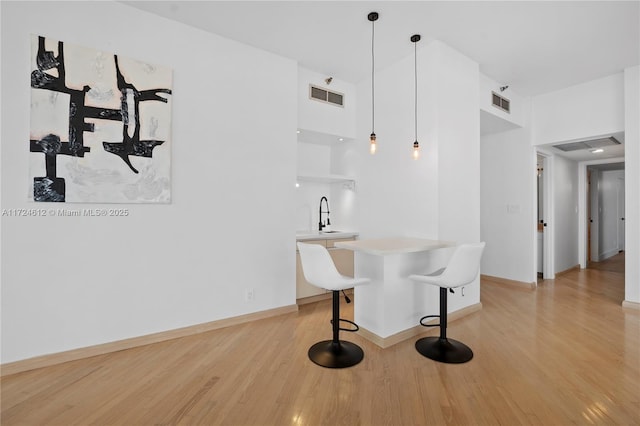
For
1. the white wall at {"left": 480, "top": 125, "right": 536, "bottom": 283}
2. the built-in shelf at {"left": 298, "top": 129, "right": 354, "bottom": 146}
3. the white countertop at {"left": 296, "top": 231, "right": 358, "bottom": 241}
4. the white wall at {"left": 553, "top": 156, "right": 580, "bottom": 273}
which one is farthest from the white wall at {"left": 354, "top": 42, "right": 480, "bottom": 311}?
the white wall at {"left": 553, "top": 156, "right": 580, "bottom": 273}

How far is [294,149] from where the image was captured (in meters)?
3.66

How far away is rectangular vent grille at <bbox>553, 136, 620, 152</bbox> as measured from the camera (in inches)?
177

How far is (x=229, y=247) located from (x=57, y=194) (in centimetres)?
146

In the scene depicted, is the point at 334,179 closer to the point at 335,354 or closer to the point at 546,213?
the point at 335,354

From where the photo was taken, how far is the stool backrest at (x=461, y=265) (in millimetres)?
2449

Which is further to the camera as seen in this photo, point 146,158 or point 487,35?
point 487,35

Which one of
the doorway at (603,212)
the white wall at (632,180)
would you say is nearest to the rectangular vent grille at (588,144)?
the white wall at (632,180)

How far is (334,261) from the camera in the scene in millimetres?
4027

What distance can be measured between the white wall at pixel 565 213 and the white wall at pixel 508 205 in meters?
1.03

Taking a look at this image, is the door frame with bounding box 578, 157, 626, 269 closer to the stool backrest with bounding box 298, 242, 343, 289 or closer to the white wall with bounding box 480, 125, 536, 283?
the white wall with bounding box 480, 125, 536, 283

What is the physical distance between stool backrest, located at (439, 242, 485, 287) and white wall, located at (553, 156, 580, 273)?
3968 mm

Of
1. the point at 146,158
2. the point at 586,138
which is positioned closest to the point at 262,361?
the point at 146,158

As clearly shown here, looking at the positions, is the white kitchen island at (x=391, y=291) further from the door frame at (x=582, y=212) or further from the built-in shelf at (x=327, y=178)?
the door frame at (x=582, y=212)

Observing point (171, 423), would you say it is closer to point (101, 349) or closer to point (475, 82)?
point (101, 349)
